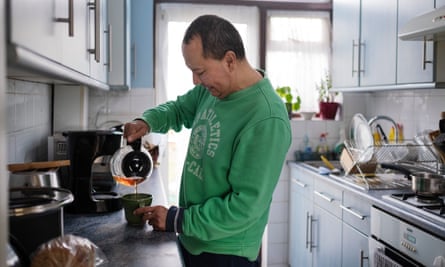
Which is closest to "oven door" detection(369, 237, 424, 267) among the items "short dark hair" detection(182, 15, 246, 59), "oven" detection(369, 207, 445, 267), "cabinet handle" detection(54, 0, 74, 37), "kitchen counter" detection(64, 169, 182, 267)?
"oven" detection(369, 207, 445, 267)

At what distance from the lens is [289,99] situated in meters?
3.66

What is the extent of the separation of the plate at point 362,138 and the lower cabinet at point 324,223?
0.24 m

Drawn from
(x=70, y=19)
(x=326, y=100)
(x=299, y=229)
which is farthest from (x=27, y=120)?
(x=326, y=100)

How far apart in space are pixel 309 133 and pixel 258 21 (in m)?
0.93

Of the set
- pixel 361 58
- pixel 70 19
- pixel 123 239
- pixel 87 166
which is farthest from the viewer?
pixel 361 58

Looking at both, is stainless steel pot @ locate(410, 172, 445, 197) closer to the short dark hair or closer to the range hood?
→ the range hood

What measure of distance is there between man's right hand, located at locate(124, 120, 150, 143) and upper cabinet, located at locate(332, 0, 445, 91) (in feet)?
4.67

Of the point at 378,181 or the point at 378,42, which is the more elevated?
the point at 378,42

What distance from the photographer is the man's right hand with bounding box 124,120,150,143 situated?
1658mm

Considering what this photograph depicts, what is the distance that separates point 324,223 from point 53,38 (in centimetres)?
229

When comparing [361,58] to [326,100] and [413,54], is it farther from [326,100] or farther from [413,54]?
[326,100]

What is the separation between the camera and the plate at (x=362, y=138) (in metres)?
2.76

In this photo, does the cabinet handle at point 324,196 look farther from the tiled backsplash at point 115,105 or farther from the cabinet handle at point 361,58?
the tiled backsplash at point 115,105

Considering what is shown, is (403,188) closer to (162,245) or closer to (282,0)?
(162,245)
